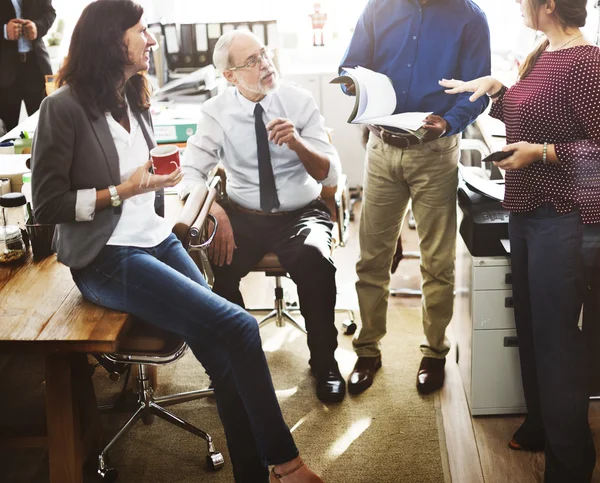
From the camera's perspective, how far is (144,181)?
79.4 inches

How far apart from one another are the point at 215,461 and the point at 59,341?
0.82 metres

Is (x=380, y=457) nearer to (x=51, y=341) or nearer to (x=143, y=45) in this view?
(x=51, y=341)

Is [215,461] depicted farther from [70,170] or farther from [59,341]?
[70,170]

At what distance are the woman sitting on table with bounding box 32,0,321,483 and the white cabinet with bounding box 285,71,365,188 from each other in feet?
7.85

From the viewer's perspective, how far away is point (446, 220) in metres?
2.61

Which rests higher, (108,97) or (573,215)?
(108,97)

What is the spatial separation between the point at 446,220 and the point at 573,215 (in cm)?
67

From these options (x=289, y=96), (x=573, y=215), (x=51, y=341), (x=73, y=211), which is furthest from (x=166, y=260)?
(x=573, y=215)

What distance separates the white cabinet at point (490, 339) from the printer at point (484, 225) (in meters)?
0.03

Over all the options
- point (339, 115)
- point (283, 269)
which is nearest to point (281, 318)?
point (283, 269)

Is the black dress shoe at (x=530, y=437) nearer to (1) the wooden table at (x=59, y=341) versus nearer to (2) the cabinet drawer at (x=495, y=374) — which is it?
(2) the cabinet drawer at (x=495, y=374)

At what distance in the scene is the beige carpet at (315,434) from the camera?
2379 mm

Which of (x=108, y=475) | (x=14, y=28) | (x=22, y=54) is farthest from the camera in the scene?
(x=22, y=54)

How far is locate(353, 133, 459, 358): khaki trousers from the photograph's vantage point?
2.56 meters
